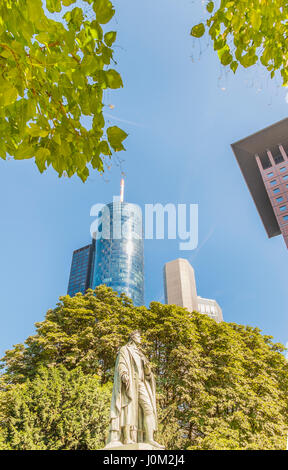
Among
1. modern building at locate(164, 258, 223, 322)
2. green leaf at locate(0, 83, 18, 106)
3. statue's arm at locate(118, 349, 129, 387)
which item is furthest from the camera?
modern building at locate(164, 258, 223, 322)

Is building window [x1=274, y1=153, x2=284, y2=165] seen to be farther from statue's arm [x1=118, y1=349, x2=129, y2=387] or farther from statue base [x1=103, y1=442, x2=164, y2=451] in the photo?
statue base [x1=103, y1=442, x2=164, y2=451]

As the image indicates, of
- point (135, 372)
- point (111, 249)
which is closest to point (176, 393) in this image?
point (135, 372)

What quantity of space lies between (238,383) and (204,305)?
87392mm

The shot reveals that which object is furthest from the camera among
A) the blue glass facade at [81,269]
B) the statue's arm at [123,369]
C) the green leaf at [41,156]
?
the blue glass facade at [81,269]

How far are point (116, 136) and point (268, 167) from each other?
50.0 meters

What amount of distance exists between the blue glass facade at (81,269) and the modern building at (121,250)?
18.9 metres

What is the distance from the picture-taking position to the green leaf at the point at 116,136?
6.24 feet

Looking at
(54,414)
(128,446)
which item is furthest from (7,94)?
(54,414)

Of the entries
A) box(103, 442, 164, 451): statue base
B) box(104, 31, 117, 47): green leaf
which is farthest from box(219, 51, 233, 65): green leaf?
box(103, 442, 164, 451): statue base

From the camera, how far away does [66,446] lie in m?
Answer: 11.6

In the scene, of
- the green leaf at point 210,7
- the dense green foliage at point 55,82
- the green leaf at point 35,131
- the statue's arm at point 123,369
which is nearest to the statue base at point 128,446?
the statue's arm at point 123,369

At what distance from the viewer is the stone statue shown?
5.36m

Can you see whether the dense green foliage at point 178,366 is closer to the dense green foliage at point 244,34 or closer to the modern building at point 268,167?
the dense green foliage at point 244,34

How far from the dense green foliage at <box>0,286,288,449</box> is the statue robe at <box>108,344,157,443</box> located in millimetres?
5652
